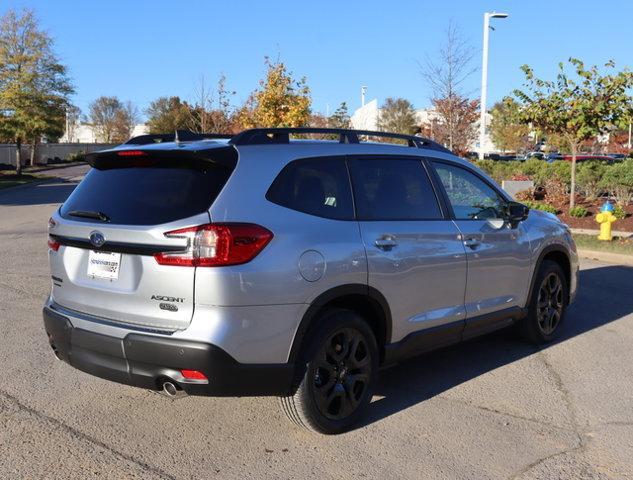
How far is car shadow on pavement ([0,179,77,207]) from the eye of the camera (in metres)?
23.8

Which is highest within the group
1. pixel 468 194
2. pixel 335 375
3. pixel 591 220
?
pixel 468 194

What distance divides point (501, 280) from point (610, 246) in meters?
7.70

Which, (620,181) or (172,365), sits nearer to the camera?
(172,365)

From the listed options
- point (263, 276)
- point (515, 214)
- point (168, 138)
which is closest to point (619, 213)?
point (515, 214)

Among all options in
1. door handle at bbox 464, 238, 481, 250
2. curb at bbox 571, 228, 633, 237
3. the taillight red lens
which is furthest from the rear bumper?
curb at bbox 571, 228, 633, 237

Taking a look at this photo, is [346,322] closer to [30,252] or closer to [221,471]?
[221,471]

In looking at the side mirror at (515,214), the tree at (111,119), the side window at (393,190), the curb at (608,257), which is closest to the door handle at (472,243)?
the side window at (393,190)

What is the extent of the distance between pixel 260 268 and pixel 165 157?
3.06 feet

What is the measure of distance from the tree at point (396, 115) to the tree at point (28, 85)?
2610 cm

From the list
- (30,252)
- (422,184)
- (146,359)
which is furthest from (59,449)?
(30,252)

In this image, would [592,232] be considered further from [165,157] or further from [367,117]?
[367,117]

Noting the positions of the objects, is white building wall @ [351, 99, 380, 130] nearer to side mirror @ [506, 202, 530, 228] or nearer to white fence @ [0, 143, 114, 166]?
white fence @ [0, 143, 114, 166]

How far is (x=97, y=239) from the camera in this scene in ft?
12.3

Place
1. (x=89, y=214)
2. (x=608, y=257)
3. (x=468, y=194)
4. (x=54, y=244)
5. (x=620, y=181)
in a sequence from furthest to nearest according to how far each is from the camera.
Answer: (x=620, y=181)
(x=608, y=257)
(x=468, y=194)
(x=54, y=244)
(x=89, y=214)
